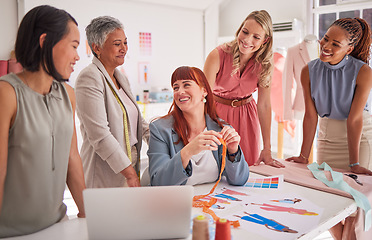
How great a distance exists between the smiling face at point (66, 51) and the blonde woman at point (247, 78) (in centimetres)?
118

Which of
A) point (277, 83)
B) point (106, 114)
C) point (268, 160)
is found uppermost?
point (277, 83)

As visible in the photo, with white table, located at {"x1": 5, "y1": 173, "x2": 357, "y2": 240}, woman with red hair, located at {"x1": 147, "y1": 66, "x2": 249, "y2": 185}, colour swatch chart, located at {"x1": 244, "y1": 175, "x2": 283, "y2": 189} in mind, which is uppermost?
woman with red hair, located at {"x1": 147, "y1": 66, "x2": 249, "y2": 185}

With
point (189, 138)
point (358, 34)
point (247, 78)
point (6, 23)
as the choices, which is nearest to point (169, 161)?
point (189, 138)

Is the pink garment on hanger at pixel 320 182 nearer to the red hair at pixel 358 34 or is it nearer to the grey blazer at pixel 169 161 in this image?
the grey blazer at pixel 169 161

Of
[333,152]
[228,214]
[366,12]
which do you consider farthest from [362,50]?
[366,12]

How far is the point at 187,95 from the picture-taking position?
174cm

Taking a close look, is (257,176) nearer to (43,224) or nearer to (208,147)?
(208,147)

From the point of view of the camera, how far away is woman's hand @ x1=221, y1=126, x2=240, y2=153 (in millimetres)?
1589

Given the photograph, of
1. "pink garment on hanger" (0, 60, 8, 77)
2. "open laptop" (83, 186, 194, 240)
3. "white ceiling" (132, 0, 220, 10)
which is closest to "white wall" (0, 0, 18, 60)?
"pink garment on hanger" (0, 60, 8, 77)

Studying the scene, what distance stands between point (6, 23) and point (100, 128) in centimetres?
309

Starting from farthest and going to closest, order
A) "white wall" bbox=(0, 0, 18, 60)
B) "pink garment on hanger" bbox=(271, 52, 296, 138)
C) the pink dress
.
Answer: "pink garment on hanger" bbox=(271, 52, 296, 138), "white wall" bbox=(0, 0, 18, 60), the pink dress

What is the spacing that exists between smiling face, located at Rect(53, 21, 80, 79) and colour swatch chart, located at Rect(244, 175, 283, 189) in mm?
1000

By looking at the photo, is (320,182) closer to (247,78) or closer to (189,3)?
(247,78)

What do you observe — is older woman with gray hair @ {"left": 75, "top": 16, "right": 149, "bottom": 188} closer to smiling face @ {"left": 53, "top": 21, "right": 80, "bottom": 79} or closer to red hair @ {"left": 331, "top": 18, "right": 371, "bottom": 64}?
smiling face @ {"left": 53, "top": 21, "right": 80, "bottom": 79}
